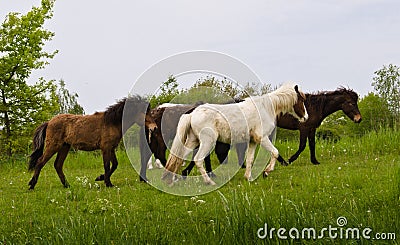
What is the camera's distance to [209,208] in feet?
21.1

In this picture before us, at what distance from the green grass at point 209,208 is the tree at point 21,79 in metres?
4.46

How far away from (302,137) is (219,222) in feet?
24.5

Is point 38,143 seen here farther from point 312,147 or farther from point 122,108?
point 312,147

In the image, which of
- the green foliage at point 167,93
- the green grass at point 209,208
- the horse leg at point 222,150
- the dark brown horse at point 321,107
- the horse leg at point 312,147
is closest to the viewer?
the green grass at point 209,208

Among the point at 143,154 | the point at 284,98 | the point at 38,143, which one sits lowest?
the point at 143,154

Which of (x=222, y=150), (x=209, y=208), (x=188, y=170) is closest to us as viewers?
(x=209, y=208)

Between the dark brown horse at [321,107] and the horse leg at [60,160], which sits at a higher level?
the dark brown horse at [321,107]

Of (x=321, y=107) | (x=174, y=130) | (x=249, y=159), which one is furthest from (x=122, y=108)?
(x=321, y=107)

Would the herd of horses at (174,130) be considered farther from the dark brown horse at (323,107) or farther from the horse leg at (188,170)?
the dark brown horse at (323,107)

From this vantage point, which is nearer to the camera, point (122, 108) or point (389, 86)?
point (122, 108)

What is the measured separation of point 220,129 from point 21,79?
1000 centimetres

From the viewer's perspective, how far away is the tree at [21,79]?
16016 millimetres

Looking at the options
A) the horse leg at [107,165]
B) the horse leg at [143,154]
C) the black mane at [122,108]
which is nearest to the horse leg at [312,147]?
the horse leg at [143,154]

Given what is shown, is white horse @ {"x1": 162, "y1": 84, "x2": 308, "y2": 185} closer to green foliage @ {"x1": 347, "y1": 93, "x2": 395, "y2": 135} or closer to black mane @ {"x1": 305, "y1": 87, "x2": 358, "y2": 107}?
black mane @ {"x1": 305, "y1": 87, "x2": 358, "y2": 107}
